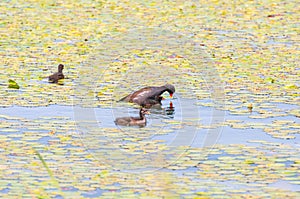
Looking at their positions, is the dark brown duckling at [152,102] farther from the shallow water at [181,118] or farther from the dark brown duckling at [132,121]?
the dark brown duckling at [132,121]

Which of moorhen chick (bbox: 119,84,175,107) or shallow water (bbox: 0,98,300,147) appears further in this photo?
moorhen chick (bbox: 119,84,175,107)

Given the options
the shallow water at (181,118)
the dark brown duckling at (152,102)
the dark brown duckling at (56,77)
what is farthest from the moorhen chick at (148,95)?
the dark brown duckling at (56,77)

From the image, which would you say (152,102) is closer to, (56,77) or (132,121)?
(132,121)

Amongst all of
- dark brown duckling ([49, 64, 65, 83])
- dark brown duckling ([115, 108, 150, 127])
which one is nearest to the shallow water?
dark brown duckling ([115, 108, 150, 127])

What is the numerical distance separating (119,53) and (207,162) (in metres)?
6.19

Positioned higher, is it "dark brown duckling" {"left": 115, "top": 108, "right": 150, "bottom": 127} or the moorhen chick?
the moorhen chick

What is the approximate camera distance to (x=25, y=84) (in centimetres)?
1084

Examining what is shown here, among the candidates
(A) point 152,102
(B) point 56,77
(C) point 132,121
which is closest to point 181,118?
(C) point 132,121

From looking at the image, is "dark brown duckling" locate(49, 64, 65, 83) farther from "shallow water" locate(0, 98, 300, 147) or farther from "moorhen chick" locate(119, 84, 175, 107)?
"shallow water" locate(0, 98, 300, 147)

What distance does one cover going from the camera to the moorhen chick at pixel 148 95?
10250 mm

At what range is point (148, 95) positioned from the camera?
10258 millimetres

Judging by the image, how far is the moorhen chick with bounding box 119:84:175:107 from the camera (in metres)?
10.2

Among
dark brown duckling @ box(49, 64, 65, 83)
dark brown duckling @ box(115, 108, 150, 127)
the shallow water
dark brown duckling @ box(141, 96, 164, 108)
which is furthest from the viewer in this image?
dark brown duckling @ box(49, 64, 65, 83)

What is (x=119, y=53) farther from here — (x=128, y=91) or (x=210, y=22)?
(x=210, y=22)
